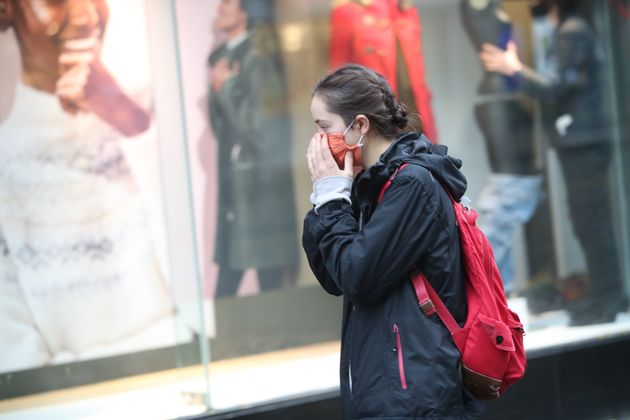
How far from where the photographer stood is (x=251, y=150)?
568 centimetres

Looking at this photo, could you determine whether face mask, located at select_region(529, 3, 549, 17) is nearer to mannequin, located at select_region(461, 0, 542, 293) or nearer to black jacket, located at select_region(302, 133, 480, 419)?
mannequin, located at select_region(461, 0, 542, 293)

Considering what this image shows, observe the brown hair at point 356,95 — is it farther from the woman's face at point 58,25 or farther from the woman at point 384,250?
the woman's face at point 58,25

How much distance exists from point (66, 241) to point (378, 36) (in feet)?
7.36

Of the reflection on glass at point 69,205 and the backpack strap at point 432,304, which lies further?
the reflection on glass at point 69,205

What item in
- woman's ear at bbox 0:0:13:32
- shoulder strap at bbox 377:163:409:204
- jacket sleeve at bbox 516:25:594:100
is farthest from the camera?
jacket sleeve at bbox 516:25:594:100

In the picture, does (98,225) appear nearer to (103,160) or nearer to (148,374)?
(103,160)

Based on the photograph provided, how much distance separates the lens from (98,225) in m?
4.69

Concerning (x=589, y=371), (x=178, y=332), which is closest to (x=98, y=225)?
(x=178, y=332)

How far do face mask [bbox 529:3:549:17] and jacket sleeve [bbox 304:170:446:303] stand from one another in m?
3.86

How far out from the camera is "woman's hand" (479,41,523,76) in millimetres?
6082

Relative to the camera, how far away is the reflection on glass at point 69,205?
4504 mm

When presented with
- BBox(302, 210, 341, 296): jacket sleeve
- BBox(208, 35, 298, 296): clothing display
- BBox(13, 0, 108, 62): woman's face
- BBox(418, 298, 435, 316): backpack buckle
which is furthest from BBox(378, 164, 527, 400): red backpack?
BBox(208, 35, 298, 296): clothing display

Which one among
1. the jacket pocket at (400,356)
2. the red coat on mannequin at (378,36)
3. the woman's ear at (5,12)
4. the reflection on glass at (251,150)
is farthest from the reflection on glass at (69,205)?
the jacket pocket at (400,356)

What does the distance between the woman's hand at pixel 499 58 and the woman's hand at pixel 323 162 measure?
139 inches
